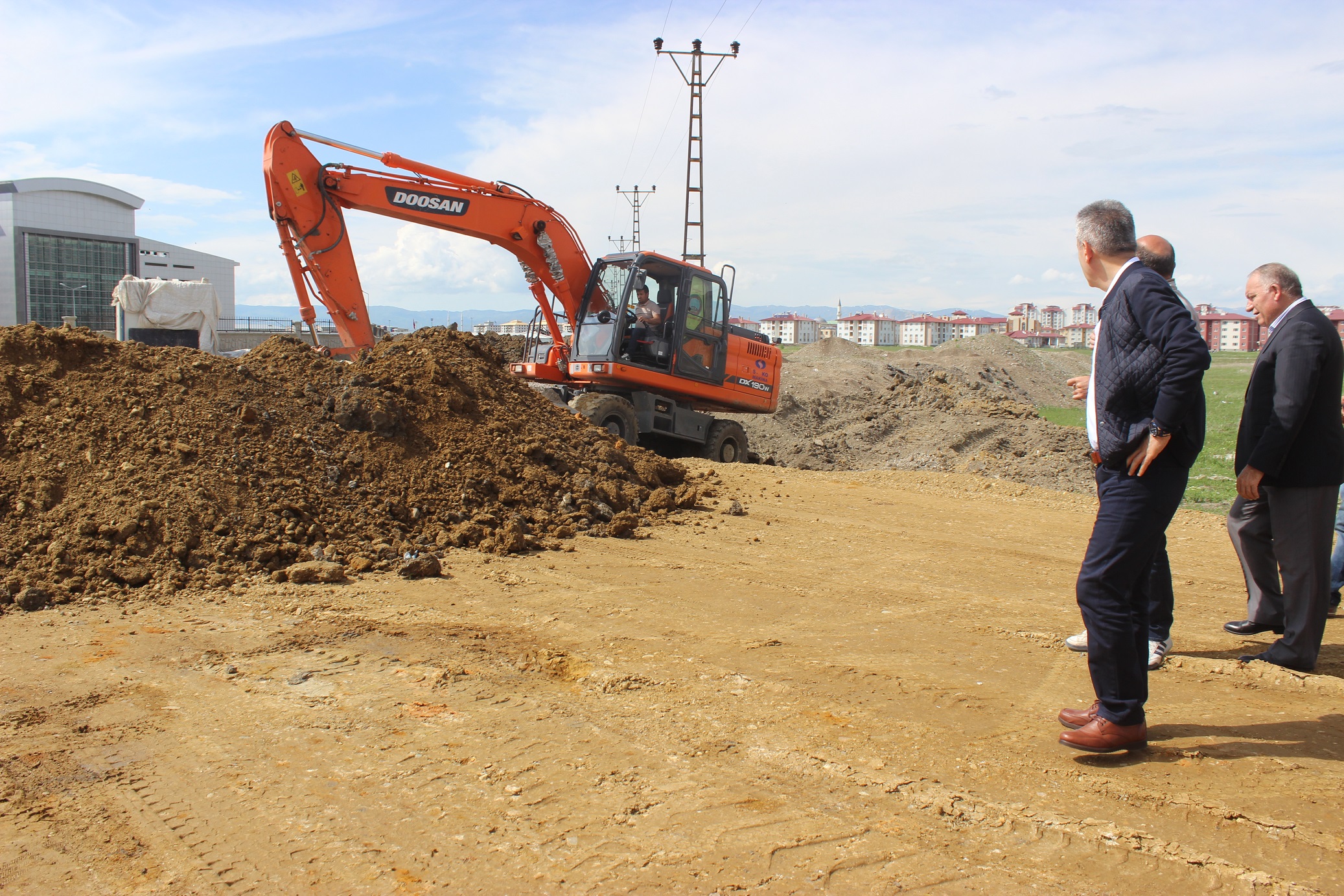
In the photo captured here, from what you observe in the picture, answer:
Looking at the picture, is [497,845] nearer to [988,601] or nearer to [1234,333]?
[988,601]

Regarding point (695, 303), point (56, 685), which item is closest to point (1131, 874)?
point (56, 685)

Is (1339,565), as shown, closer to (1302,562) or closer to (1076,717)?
(1302,562)

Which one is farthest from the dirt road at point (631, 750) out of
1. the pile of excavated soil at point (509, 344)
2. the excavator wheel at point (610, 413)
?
the pile of excavated soil at point (509, 344)

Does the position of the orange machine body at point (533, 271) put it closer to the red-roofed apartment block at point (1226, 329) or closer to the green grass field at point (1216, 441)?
the green grass field at point (1216, 441)

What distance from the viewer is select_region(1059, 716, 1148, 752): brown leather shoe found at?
3412mm

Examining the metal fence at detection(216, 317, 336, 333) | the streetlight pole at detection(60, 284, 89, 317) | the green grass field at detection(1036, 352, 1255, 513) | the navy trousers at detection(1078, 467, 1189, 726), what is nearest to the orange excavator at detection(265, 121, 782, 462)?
the green grass field at detection(1036, 352, 1255, 513)

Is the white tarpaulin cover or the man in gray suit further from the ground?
the white tarpaulin cover

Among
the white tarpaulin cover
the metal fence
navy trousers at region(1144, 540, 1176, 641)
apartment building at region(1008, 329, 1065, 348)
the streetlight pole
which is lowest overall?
navy trousers at region(1144, 540, 1176, 641)

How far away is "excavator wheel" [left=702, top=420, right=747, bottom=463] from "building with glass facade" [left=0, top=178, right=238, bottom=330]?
33718mm

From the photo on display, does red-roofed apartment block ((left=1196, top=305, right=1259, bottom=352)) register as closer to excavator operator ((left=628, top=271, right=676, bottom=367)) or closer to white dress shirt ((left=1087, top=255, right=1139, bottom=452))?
excavator operator ((left=628, top=271, right=676, bottom=367))

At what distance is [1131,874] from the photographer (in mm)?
2723

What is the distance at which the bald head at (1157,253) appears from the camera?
4.37 meters

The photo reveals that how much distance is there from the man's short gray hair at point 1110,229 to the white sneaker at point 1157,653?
2211 millimetres

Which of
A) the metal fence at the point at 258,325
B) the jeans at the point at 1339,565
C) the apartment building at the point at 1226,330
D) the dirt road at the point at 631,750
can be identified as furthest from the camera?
the apartment building at the point at 1226,330
